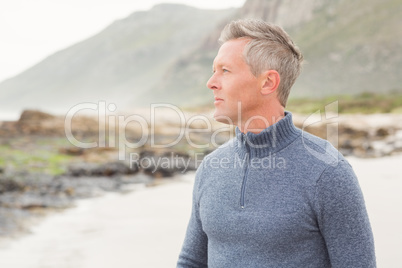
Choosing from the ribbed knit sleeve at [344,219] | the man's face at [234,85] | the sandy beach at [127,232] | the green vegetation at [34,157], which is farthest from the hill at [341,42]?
the ribbed knit sleeve at [344,219]

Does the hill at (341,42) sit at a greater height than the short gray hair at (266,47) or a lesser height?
greater

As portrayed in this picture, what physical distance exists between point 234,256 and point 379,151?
25044mm

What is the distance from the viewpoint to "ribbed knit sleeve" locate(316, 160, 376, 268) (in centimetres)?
208

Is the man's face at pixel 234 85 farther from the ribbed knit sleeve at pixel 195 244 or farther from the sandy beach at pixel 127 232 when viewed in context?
the sandy beach at pixel 127 232

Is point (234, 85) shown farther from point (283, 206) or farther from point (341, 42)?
point (341, 42)

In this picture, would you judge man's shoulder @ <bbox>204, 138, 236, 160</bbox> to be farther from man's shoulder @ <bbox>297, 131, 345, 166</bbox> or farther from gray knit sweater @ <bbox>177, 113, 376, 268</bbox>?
man's shoulder @ <bbox>297, 131, 345, 166</bbox>

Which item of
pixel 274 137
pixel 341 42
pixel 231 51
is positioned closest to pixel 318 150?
pixel 274 137

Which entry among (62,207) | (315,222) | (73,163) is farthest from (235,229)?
(73,163)

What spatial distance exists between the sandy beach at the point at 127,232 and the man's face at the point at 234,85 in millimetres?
5984

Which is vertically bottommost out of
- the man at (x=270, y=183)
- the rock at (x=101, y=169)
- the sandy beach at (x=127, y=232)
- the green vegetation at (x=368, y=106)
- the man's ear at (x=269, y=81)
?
the sandy beach at (x=127, y=232)

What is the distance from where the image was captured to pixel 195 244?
2.64 metres

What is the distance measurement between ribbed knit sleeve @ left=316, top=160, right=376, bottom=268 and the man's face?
557 mm

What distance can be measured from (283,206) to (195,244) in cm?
69

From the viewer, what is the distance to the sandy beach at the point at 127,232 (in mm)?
8742
